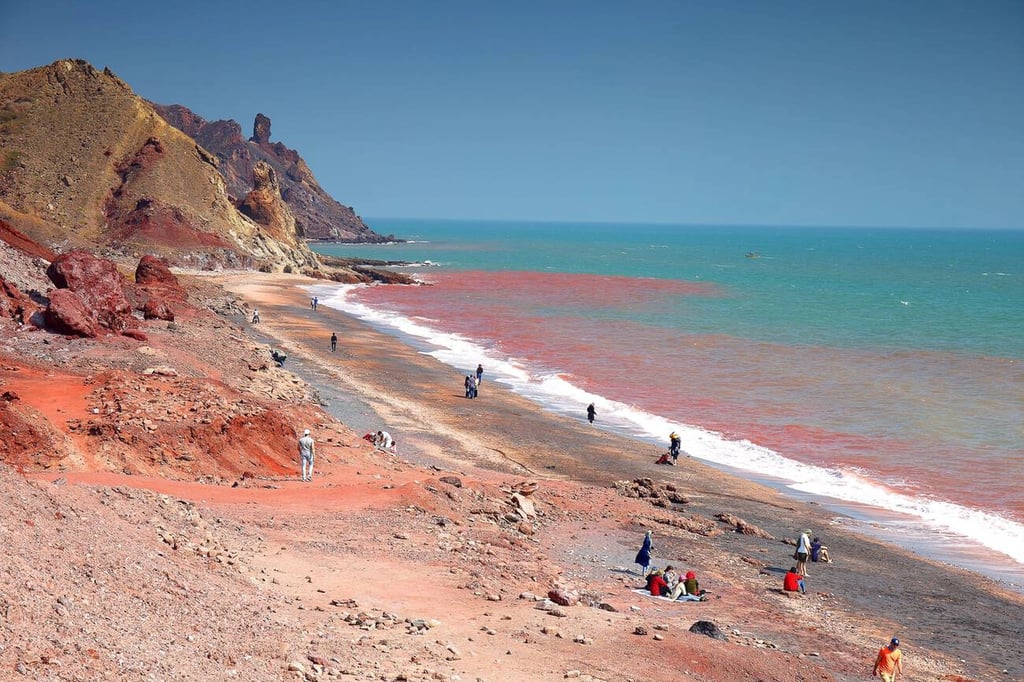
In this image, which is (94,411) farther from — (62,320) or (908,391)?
(908,391)

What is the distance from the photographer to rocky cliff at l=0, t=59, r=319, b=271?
79.9 meters

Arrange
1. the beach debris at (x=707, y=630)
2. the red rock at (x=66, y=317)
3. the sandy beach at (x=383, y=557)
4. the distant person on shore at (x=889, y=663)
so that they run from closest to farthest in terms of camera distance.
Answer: the sandy beach at (x=383, y=557) < the distant person on shore at (x=889, y=663) < the beach debris at (x=707, y=630) < the red rock at (x=66, y=317)

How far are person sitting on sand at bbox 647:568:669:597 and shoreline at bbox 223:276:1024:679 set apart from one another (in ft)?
7.94

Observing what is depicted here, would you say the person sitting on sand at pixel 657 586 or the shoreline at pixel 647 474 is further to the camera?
the shoreline at pixel 647 474

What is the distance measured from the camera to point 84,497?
532 inches

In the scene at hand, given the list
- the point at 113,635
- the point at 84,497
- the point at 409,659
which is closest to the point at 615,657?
the point at 409,659

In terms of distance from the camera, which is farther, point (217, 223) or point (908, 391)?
point (217, 223)

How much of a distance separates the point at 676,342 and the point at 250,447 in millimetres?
41455

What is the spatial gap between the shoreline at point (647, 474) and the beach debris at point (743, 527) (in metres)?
0.40

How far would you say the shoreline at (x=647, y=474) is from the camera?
1759cm

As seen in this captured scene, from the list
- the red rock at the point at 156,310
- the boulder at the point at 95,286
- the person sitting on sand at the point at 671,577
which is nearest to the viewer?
the person sitting on sand at the point at 671,577

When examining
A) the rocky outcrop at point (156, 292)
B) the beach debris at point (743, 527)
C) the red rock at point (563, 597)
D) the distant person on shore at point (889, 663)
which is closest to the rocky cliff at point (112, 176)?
the rocky outcrop at point (156, 292)

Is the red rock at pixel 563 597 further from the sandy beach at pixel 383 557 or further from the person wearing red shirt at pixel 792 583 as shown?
the person wearing red shirt at pixel 792 583

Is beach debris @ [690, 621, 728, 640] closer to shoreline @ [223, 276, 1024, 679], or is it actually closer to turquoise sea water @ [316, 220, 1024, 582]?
shoreline @ [223, 276, 1024, 679]
